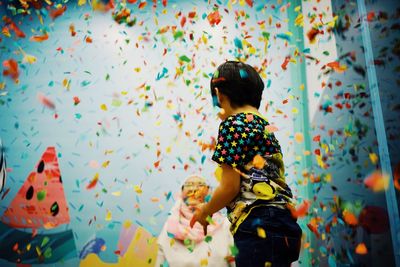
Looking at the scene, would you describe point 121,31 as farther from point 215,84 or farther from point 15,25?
point 215,84

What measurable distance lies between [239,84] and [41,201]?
2.11 m

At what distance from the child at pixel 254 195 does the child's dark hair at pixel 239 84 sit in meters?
0.06

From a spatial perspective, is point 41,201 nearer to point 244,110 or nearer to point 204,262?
point 204,262

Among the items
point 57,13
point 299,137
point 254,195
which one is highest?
point 57,13

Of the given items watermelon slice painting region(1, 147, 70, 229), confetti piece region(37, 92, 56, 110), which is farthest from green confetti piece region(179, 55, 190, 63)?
watermelon slice painting region(1, 147, 70, 229)

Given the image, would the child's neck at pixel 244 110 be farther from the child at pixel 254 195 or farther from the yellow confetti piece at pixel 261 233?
the yellow confetti piece at pixel 261 233

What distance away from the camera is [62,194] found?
2.45m

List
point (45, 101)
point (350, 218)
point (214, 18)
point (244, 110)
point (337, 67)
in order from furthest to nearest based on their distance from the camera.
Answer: point (45, 101), point (214, 18), point (337, 67), point (350, 218), point (244, 110)

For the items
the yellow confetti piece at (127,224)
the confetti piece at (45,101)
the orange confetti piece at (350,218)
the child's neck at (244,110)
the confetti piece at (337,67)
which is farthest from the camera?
the confetti piece at (45,101)

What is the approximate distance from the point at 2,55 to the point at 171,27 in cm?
156

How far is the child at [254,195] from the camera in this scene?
88cm

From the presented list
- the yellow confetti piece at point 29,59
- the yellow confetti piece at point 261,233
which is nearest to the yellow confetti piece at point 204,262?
the yellow confetti piece at point 261,233

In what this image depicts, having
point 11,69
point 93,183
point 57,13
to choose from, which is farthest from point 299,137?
point 11,69

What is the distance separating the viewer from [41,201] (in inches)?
97.0
